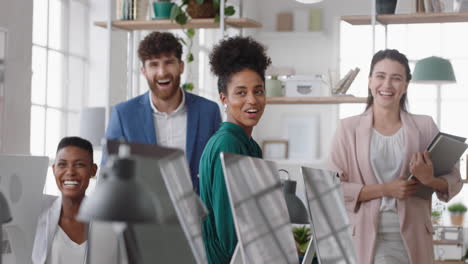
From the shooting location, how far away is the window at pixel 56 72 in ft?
15.9

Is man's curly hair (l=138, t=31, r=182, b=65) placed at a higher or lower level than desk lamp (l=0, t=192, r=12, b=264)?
higher

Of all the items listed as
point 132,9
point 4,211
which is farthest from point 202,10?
point 4,211

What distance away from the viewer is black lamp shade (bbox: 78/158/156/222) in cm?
111

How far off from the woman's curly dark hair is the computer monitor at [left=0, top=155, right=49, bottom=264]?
20.4 inches

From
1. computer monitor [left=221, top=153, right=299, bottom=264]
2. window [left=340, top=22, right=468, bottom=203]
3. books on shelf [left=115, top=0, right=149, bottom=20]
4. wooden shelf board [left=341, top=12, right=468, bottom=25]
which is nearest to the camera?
computer monitor [left=221, top=153, right=299, bottom=264]

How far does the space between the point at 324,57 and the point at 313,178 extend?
7.69 meters

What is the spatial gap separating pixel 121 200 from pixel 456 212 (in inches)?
312

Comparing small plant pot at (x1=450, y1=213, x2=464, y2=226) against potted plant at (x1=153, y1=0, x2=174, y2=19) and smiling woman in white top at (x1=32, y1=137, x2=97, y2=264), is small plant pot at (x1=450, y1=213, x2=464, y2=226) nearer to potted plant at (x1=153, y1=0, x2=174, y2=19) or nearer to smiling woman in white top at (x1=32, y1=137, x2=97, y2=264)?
potted plant at (x1=153, y1=0, x2=174, y2=19)

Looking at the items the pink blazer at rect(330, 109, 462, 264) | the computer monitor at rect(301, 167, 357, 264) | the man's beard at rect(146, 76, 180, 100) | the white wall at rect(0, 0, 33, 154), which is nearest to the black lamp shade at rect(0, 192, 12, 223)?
the computer monitor at rect(301, 167, 357, 264)

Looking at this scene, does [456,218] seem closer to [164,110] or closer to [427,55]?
[427,55]

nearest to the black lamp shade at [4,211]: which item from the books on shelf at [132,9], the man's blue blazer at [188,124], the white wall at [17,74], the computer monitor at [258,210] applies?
the computer monitor at [258,210]

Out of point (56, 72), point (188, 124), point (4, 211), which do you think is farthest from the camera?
point (56, 72)

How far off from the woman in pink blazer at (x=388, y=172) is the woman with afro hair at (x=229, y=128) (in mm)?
969

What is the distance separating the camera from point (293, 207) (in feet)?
8.36
